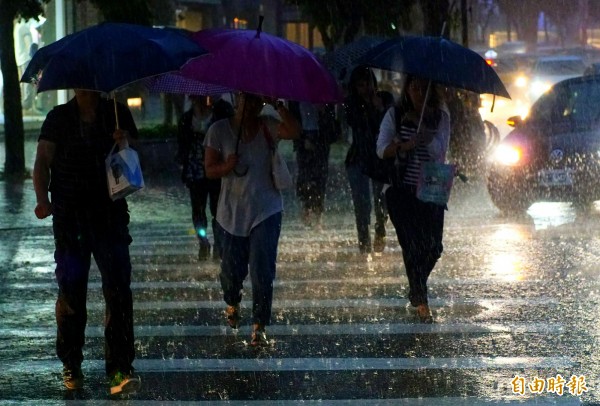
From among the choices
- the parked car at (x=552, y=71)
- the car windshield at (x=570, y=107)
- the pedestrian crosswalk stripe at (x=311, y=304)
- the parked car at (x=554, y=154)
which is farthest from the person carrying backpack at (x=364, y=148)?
the parked car at (x=552, y=71)

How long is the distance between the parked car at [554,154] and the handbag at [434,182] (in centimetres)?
618

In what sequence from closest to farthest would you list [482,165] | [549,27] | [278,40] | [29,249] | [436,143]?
[278,40] → [436,143] → [29,249] → [482,165] → [549,27]

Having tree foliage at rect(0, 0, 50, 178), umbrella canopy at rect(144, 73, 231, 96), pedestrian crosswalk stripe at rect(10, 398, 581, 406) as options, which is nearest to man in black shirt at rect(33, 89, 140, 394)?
pedestrian crosswalk stripe at rect(10, 398, 581, 406)

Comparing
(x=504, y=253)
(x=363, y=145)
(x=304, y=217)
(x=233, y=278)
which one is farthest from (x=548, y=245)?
(x=233, y=278)

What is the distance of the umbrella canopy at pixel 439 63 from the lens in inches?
330

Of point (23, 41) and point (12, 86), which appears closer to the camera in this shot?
point (12, 86)

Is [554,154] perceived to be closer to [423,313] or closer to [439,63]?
[423,313]

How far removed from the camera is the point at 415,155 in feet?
29.2

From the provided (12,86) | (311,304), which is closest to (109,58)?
(311,304)

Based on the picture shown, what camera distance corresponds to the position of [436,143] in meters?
8.91

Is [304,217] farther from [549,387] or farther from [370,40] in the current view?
[549,387]

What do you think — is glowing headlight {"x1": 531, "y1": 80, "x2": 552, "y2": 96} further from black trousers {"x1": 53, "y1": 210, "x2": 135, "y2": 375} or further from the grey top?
black trousers {"x1": 53, "y1": 210, "x2": 135, "y2": 375}

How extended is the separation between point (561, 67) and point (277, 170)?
95.9 feet

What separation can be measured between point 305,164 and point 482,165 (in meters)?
6.22
